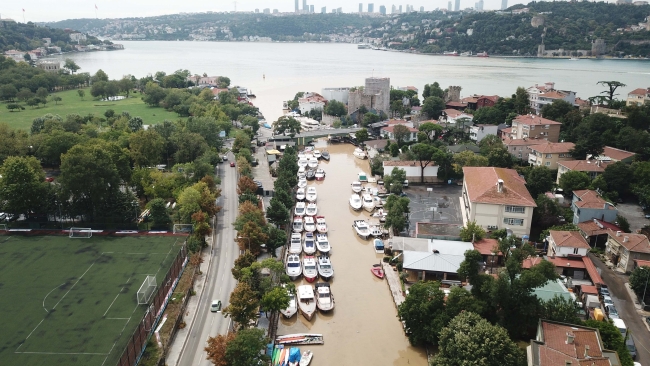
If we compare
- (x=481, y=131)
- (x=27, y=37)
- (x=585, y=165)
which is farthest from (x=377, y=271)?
(x=27, y=37)

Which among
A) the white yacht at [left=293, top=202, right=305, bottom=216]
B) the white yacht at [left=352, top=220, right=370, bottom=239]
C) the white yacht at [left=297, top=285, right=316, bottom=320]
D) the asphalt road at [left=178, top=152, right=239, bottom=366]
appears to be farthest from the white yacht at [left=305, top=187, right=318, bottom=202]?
the white yacht at [left=297, top=285, right=316, bottom=320]

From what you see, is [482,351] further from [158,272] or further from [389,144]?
[389,144]

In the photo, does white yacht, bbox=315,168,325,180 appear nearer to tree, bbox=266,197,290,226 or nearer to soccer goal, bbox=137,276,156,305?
tree, bbox=266,197,290,226

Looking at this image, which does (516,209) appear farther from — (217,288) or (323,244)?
(217,288)

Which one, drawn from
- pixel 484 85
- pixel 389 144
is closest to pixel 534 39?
pixel 484 85

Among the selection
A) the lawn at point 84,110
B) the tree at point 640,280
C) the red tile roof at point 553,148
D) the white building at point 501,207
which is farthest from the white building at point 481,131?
the lawn at point 84,110

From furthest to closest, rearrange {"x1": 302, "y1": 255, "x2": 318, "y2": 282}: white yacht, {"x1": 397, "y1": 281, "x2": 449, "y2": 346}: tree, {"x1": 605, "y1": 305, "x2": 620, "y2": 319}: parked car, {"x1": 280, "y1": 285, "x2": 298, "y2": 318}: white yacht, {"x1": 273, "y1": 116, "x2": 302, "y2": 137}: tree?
{"x1": 273, "y1": 116, "x2": 302, "y2": 137}: tree, {"x1": 302, "y1": 255, "x2": 318, "y2": 282}: white yacht, {"x1": 280, "y1": 285, "x2": 298, "y2": 318}: white yacht, {"x1": 605, "y1": 305, "x2": 620, "y2": 319}: parked car, {"x1": 397, "y1": 281, "x2": 449, "y2": 346}: tree
